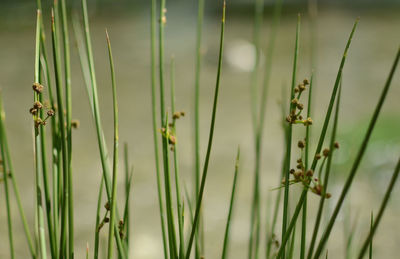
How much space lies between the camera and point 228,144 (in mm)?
2395

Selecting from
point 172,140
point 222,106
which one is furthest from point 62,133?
point 222,106

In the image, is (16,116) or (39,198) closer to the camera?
(39,198)

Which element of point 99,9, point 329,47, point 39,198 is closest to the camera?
point 39,198

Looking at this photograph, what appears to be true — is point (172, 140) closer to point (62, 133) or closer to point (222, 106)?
point (62, 133)

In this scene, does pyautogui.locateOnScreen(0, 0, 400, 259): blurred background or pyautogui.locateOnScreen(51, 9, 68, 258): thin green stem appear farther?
pyautogui.locateOnScreen(0, 0, 400, 259): blurred background

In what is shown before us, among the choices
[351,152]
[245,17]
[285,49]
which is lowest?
[351,152]

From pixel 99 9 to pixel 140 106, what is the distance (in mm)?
2686

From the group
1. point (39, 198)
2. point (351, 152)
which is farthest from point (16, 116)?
point (39, 198)

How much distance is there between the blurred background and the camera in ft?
5.77

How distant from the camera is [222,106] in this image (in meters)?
2.88

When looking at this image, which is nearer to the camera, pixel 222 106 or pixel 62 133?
pixel 62 133

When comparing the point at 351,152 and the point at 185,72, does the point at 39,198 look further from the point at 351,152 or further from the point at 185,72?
the point at 185,72

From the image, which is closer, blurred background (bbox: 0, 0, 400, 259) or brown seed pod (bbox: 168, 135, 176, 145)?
brown seed pod (bbox: 168, 135, 176, 145)

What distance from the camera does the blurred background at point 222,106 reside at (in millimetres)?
1758
